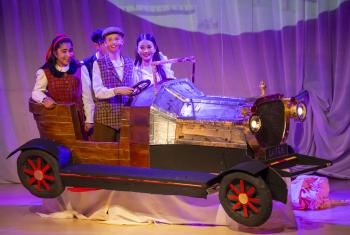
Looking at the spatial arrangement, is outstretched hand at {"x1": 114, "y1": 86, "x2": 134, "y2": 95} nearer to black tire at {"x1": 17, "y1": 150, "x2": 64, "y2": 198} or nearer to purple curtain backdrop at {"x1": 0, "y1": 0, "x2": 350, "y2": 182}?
black tire at {"x1": 17, "y1": 150, "x2": 64, "y2": 198}

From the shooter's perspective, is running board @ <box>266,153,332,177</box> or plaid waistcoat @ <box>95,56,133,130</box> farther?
plaid waistcoat @ <box>95,56,133,130</box>

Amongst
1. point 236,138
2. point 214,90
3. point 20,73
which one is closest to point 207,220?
point 236,138

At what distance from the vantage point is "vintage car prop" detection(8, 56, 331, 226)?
4.07m

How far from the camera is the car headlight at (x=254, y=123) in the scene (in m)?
4.21

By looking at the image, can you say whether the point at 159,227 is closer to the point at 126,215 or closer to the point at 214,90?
the point at 126,215

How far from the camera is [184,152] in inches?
174

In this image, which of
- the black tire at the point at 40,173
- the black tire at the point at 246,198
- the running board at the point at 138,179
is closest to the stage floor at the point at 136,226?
the black tire at the point at 40,173

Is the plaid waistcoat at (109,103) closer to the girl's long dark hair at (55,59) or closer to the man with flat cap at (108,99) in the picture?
the man with flat cap at (108,99)

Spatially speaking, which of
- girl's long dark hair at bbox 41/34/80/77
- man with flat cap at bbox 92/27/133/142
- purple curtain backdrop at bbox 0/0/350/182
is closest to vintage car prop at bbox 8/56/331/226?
man with flat cap at bbox 92/27/133/142

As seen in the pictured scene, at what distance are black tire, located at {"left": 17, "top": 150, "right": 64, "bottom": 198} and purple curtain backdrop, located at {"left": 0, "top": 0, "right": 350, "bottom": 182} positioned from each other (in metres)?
3.00

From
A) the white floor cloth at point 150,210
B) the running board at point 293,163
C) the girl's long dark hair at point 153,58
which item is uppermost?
the girl's long dark hair at point 153,58

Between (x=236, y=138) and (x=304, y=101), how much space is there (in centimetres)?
64

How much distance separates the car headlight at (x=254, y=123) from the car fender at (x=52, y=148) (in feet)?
5.08

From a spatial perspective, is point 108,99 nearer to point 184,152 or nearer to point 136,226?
point 184,152
